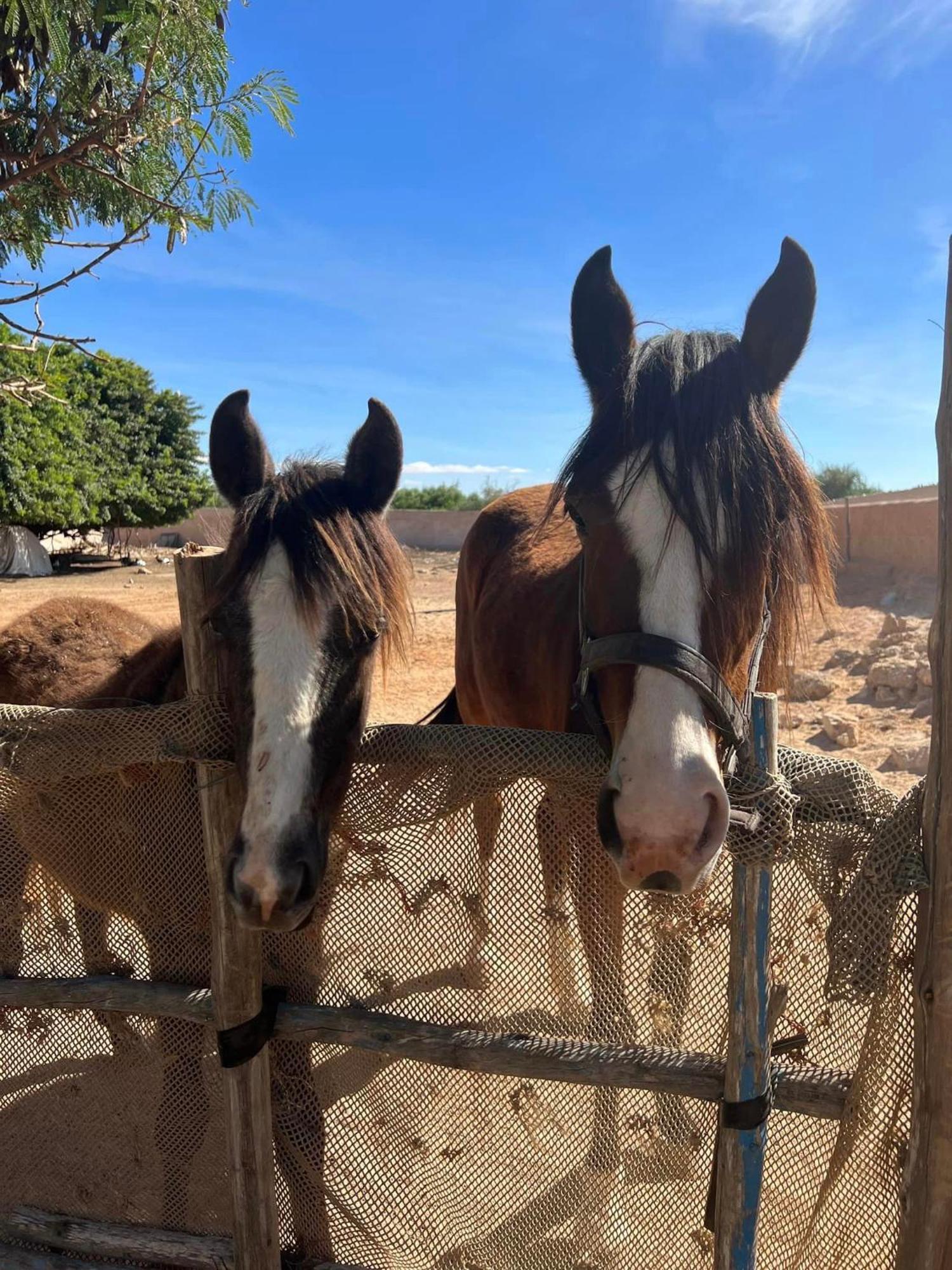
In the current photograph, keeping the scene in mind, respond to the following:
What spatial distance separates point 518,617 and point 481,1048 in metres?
1.96

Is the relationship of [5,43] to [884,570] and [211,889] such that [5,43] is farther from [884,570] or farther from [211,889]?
[884,570]

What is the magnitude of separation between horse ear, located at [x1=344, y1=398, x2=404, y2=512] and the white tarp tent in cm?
2539

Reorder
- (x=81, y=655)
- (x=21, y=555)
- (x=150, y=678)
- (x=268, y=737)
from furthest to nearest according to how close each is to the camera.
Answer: (x=21, y=555) < (x=81, y=655) < (x=150, y=678) < (x=268, y=737)

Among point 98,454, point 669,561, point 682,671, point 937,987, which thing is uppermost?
point 98,454

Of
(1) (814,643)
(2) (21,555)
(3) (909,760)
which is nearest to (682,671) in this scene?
(3) (909,760)

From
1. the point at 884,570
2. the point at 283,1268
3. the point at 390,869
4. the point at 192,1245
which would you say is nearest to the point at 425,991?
the point at 390,869

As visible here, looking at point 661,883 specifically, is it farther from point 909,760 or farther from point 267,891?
point 909,760

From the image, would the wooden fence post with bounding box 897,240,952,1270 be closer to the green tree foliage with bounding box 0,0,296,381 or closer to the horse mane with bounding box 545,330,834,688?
the horse mane with bounding box 545,330,834,688

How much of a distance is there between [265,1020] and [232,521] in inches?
50.6

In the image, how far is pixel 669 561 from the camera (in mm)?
1487

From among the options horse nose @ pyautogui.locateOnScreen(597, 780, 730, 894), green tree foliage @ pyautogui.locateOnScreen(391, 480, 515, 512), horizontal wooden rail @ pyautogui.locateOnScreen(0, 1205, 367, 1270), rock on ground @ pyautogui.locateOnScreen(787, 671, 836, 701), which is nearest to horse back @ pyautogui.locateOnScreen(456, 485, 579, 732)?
horse nose @ pyautogui.locateOnScreen(597, 780, 730, 894)

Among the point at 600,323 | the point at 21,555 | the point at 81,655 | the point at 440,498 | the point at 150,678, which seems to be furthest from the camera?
the point at 440,498

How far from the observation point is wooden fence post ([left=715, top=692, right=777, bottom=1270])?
4.83ft

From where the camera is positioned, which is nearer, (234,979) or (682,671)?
(682,671)
